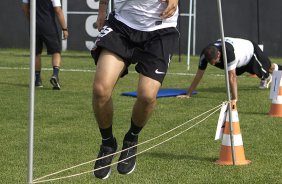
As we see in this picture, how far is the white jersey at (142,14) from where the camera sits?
17.6 ft

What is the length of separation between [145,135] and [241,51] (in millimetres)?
3585

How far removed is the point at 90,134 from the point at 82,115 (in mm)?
1359

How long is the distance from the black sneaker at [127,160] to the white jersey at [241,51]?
4772mm

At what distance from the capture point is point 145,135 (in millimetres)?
7691

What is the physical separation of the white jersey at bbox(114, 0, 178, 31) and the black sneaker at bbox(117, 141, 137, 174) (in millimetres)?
949

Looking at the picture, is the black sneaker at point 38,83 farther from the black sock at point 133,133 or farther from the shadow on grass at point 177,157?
the black sock at point 133,133

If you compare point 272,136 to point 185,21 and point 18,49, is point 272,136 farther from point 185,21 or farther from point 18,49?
point 18,49

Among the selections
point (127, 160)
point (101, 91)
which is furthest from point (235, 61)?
point (101, 91)

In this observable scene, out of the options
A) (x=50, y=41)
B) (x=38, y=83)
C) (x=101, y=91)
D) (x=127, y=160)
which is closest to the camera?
(x=101, y=91)

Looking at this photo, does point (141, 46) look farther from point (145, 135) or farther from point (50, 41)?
point (50, 41)

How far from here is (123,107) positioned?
9.83 meters

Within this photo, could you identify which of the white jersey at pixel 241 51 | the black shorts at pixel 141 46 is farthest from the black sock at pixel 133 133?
the white jersey at pixel 241 51

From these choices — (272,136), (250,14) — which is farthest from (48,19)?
(250,14)

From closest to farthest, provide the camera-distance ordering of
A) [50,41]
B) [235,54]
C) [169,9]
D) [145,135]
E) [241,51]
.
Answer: [169,9] → [145,135] → [235,54] → [241,51] → [50,41]
